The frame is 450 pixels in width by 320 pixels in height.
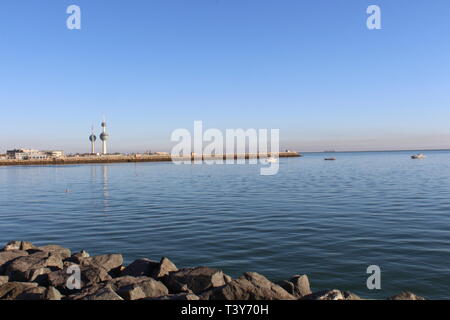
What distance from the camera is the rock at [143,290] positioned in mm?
8805

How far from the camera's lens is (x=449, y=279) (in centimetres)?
1156

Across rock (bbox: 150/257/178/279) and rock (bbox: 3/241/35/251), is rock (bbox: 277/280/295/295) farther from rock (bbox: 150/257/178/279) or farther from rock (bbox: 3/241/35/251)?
rock (bbox: 3/241/35/251)

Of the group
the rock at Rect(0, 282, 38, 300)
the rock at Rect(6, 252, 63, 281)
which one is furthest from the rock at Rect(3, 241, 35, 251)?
the rock at Rect(0, 282, 38, 300)

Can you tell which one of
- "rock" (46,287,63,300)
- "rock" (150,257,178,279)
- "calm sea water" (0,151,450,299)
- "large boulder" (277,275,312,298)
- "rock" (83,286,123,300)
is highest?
"rock" (83,286,123,300)

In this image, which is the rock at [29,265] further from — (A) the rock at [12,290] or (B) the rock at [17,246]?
(B) the rock at [17,246]

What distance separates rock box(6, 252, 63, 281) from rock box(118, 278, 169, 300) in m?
3.95

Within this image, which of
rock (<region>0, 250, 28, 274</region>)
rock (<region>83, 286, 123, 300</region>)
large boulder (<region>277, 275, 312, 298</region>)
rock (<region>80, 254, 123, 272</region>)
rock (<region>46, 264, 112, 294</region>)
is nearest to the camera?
rock (<region>83, 286, 123, 300</region>)

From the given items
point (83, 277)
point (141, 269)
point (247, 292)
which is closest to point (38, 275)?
point (83, 277)

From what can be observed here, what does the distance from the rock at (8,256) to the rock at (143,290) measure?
5536 millimetres

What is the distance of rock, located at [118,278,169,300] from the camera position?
8.80 metres

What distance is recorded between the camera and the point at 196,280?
10008mm
